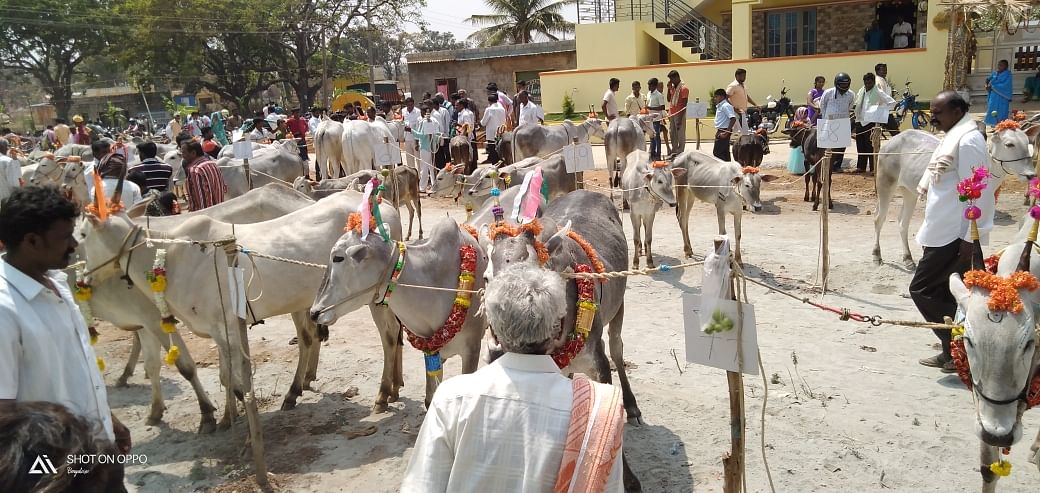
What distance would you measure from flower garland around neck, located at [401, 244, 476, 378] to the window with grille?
2471 cm

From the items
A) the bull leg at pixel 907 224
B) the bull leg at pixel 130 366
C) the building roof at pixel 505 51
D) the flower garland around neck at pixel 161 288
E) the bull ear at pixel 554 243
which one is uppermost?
the building roof at pixel 505 51

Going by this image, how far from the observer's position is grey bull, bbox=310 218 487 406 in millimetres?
4812

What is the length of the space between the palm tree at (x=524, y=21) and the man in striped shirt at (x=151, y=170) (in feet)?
108

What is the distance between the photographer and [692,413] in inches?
224

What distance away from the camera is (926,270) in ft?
19.9

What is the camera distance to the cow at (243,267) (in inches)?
219

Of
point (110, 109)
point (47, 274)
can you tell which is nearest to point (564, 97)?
point (47, 274)

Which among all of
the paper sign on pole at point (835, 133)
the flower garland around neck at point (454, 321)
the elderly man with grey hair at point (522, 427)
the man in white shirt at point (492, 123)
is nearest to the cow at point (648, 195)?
the paper sign on pole at point (835, 133)

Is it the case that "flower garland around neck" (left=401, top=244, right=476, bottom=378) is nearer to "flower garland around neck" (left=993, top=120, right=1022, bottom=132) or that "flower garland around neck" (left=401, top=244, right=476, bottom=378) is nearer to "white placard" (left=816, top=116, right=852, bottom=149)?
"white placard" (left=816, top=116, right=852, bottom=149)

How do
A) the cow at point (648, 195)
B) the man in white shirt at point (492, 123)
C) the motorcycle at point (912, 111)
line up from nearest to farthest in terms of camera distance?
the cow at point (648, 195) → the motorcycle at point (912, 111) → the man in white shirt at point (492, 123)

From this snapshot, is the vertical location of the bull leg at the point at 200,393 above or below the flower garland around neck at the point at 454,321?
below

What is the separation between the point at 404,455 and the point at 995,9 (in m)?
18.8

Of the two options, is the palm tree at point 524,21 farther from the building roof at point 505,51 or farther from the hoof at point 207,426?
the hoof at point 207,426

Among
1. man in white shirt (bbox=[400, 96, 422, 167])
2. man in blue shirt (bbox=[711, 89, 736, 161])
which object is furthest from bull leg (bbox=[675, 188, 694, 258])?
man in white shirt (bbox=[400, 96, 422, 167])
